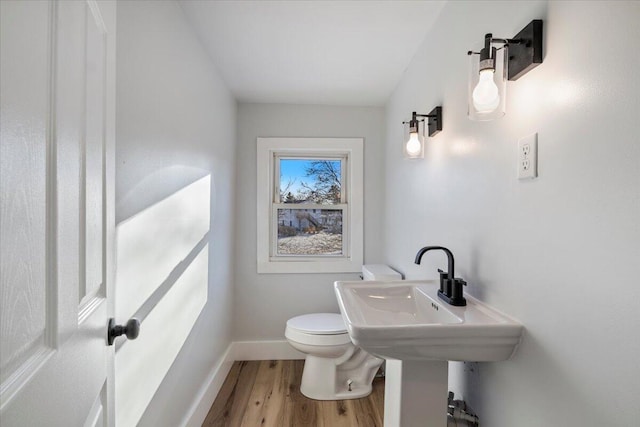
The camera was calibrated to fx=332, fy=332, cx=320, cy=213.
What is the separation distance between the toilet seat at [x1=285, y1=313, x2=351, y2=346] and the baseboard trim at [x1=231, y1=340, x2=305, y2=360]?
603 millimetres

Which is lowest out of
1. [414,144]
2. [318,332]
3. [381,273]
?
[318,332]

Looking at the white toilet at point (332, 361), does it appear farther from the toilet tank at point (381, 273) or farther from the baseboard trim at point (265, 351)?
the baseboard trim at point (265, 351)

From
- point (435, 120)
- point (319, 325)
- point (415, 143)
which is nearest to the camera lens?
point (435, 120)

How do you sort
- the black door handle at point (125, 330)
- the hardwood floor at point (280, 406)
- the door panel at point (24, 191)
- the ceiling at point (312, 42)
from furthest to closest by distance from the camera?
the hardwood floor at point (280, 406) < the ceiling at point (312, 42) < the black door handle at point (125, 330) < the door panel at point (24, 191)

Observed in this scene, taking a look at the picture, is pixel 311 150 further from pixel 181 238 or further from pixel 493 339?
pixel 493 339

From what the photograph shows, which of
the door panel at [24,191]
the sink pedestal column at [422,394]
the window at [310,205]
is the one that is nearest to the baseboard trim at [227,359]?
the window at [310,205]

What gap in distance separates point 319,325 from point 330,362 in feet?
0.82

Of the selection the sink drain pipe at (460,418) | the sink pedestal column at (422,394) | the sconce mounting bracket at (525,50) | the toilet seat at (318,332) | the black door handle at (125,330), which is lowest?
the toilet seat at (318,332)

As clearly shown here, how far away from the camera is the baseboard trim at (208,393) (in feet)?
5.82

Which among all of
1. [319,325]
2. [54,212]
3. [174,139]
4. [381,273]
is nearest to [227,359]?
[319,325]

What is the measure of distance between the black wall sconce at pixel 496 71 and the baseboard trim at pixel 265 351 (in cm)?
244

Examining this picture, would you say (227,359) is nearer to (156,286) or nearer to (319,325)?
(319,325)

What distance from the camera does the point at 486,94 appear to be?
1008 mm

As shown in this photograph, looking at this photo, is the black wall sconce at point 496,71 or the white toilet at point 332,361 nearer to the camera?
the black wall sconce at point 496,71
